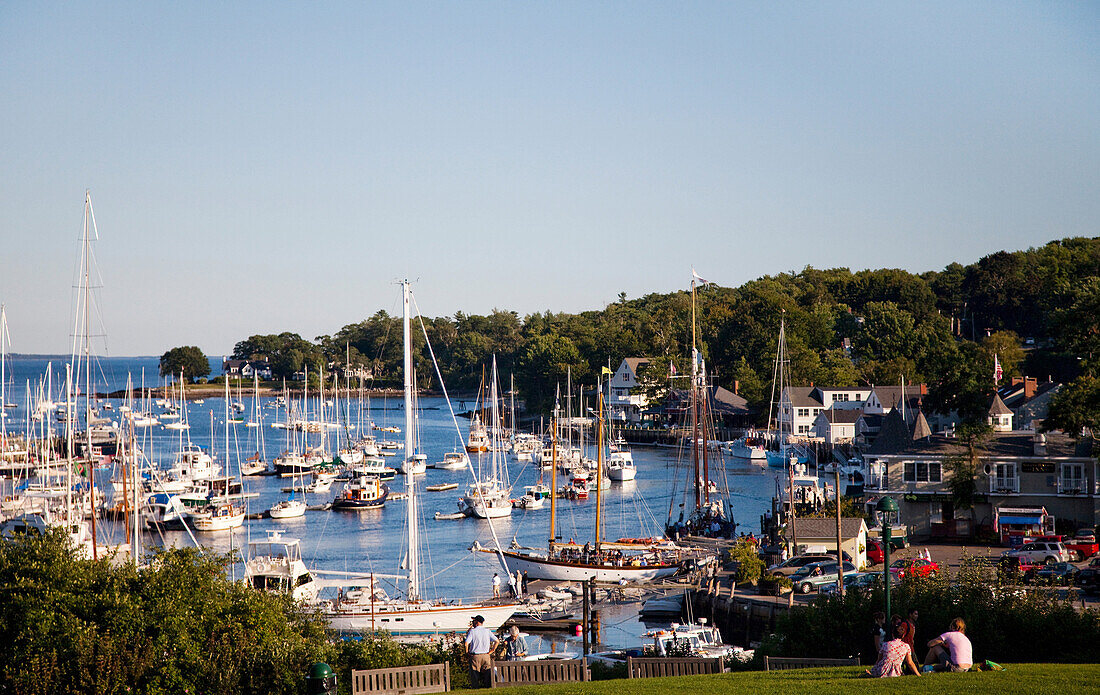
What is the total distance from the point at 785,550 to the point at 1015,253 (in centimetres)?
12841

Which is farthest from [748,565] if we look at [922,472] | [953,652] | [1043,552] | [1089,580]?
[953,652]

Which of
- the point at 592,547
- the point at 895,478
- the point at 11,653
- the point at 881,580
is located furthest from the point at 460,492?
the point at 11,653

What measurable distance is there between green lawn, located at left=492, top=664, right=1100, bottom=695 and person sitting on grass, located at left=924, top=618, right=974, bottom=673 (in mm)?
393

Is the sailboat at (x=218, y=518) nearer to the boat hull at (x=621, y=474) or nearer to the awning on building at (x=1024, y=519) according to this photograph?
the boat hull at (x=621, y=474)

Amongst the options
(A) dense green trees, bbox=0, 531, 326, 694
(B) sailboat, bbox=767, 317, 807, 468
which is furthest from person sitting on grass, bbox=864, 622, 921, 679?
(B) sailboat, bbox=767, 317, 807, 468

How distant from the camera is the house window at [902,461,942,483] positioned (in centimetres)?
4909

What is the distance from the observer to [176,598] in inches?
835

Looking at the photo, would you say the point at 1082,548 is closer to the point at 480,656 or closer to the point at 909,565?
the point at 909,565

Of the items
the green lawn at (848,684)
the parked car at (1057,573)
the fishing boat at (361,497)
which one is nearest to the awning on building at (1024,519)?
the parked car at (1057,573)

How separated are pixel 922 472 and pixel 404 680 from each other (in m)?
36.2

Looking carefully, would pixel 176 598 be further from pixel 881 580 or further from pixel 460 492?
pixel 460 492

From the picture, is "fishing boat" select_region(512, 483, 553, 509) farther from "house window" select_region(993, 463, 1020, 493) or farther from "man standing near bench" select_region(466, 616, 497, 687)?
"man standing near bench" select_region(466, 616, 497, 687)

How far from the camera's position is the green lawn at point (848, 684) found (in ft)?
52.6

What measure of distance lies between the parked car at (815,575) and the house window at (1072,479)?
12.6 meters
